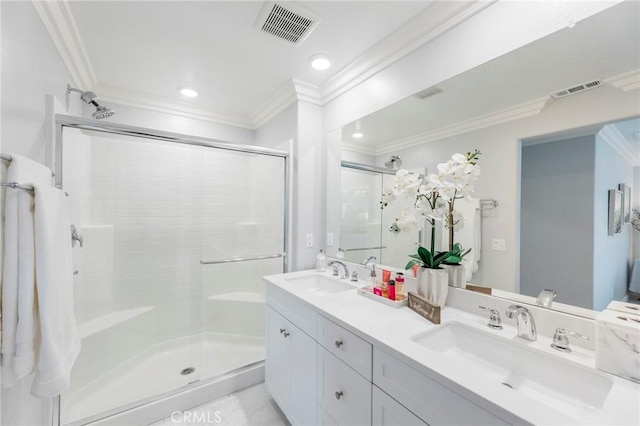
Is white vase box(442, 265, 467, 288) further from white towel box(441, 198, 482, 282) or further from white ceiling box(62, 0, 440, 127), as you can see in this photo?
white ceiling box(62, 0, 440, 127)

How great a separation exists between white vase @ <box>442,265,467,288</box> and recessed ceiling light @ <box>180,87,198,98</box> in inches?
98.7

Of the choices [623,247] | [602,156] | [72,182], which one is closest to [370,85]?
[602,156]

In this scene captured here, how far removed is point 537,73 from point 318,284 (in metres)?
1.75

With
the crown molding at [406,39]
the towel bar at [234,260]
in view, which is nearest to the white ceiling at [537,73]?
the crown molding at [406,39]

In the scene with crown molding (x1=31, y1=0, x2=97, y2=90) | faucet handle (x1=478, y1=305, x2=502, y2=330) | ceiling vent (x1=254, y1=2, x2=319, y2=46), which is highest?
ceiling vent (x1=254, y1=2, x2=319, y2=46)

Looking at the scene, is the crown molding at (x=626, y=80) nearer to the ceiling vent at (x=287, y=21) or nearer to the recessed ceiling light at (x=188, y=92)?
the ceiling vent at (x=287, y=21)

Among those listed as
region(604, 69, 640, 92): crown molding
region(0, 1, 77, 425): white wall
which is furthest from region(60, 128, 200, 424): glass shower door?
region(604, 69, 640, 92): crown molding

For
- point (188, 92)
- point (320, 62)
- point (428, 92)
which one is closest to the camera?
point (428, 92)

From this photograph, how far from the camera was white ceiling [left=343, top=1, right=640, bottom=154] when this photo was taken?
2.91ft

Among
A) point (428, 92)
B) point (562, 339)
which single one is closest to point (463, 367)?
Result: point (562, 339)

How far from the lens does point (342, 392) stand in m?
1.12

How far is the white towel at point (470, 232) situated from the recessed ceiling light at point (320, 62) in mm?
1344

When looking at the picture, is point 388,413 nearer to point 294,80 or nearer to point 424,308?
point 424,308

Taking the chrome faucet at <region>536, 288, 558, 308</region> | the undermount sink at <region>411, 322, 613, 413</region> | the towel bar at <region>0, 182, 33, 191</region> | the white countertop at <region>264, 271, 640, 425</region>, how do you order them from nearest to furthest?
the white countertop at <region>264, 271, 640, 425</region>
the undermount sink at <region>411, 322, 613, 413</region>
the towel bar at <region>0, 182, 33, 191</region>
the chrome faucet at <region>536, 288, 558, 308</region>
